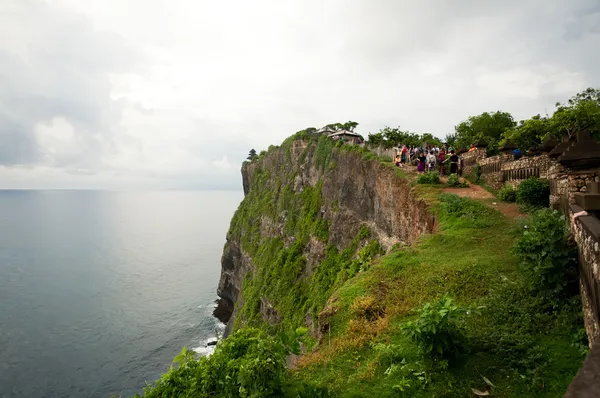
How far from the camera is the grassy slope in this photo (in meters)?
6.80

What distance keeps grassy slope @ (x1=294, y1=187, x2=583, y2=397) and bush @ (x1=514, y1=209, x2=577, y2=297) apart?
535 mm

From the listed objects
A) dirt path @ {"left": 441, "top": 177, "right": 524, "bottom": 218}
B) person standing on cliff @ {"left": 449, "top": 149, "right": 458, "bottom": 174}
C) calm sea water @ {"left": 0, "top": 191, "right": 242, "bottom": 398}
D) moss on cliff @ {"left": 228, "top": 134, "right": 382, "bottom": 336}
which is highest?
person standing on cliff @ {"left": 449, "top": 149, "right": 458, "bottom": 174}

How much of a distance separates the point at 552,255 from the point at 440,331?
3.53 metres

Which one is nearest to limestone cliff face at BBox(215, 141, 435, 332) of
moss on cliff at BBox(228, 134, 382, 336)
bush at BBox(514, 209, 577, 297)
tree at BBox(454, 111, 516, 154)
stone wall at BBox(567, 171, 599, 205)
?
moss on cliff at BBox(228, 134, 382, 336)

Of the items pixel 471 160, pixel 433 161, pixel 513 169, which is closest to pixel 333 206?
pixel 433 161

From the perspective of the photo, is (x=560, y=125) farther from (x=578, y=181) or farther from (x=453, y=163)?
(x=578, y=181)

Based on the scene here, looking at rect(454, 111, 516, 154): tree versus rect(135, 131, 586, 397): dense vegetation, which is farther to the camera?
rect(454, 111, 516, 154): tree

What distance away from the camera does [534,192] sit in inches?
653

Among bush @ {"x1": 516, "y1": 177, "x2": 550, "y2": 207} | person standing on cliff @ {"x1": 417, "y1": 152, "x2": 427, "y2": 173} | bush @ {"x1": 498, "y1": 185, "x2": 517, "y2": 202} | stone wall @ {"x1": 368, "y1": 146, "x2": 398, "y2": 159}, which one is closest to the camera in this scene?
bush @ {"x1": 516, "y1": 177, "x2": 550, "y2": 207}

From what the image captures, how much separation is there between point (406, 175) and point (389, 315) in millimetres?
17298

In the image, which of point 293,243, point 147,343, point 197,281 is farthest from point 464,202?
point 197,281

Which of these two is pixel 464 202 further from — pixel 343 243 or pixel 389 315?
pixel 343 243

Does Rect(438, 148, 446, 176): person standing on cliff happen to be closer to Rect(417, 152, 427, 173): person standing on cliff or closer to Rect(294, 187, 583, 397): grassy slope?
Rect(417, 152, 427, 173): person standing on cliff

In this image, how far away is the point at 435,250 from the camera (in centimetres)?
1396
